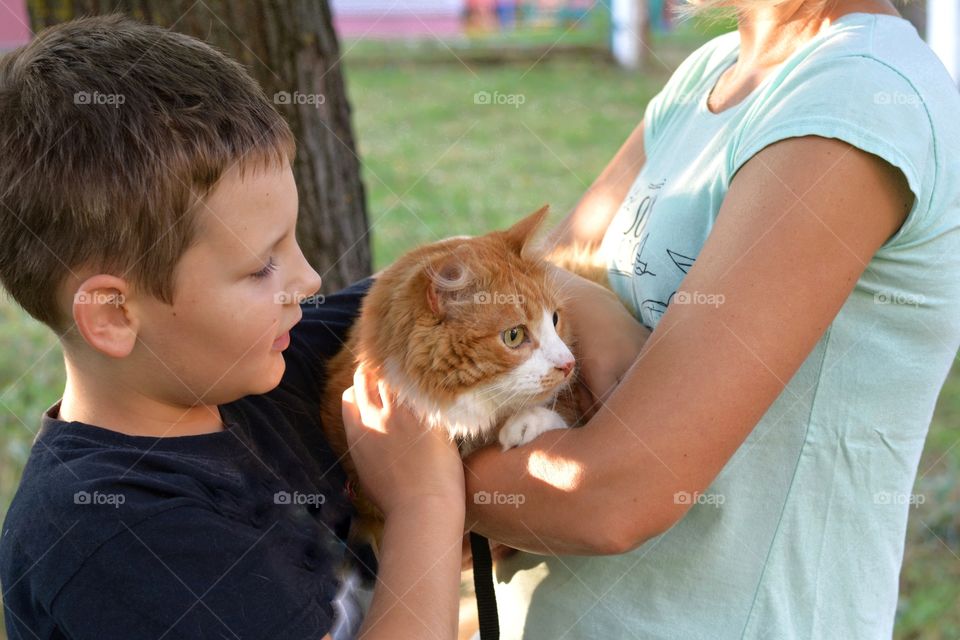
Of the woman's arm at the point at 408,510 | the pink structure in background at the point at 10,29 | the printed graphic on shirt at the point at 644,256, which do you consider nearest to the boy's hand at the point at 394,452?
the woman's arm at the point at 408,510

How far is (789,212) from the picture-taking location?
4.74 ft

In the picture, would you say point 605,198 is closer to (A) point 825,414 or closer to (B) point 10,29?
(A) point 825,414

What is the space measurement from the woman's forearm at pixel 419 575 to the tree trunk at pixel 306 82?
49.4 inches

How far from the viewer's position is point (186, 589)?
1.30 metres

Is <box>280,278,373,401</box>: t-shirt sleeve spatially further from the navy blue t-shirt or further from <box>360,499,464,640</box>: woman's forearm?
<box>360,499,464,640</box>: woman's forearm

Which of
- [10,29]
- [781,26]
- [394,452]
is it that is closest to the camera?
[394,452]

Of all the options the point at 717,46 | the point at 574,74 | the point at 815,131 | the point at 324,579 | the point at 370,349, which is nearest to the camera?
the point at 815,131

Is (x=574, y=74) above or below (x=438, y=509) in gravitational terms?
below

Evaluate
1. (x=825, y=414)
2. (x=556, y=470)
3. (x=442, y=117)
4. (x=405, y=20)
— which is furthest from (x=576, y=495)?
(x=405, y=20)

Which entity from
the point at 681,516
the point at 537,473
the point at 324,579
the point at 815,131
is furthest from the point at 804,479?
the point at 324,579

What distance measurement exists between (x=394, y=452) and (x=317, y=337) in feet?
1.56

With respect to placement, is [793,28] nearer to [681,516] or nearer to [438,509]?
[681,516]

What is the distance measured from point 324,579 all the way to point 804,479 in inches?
33.2

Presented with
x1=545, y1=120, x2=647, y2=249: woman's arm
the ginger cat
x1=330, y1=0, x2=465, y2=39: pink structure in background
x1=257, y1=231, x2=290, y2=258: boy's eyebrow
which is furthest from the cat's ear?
x1=330, y1=0, x2=465, y2=39: pink structure in background
